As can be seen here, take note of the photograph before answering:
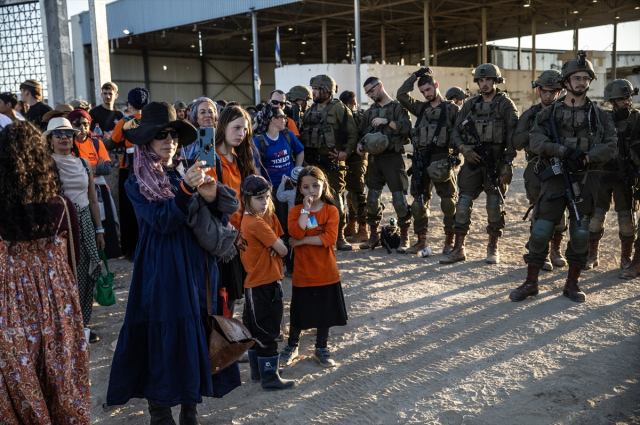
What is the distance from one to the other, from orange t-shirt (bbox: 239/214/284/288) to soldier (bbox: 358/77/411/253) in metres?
3.68

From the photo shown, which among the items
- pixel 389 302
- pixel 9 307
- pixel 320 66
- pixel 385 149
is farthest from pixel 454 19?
pixel 9 307

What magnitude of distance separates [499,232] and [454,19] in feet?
76.5

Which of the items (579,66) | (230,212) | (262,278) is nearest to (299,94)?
(579,66)

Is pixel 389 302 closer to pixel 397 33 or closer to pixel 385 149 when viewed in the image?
pixel 385 149

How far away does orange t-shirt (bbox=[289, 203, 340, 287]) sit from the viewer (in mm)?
3994

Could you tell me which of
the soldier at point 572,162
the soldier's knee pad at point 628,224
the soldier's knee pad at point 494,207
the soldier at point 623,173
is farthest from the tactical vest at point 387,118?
the soldier's knee pad at point 628,224

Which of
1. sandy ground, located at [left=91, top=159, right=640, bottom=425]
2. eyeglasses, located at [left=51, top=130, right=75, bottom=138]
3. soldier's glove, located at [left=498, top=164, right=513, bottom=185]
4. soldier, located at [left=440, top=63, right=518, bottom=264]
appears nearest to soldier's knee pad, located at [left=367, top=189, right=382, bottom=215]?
soldier, located at [left=440, top=63, right=518, bottom=264]

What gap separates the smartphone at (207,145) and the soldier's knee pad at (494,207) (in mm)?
4719

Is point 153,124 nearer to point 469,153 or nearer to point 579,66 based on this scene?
point 579,66

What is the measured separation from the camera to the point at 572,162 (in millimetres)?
5203

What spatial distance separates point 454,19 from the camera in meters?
27.2

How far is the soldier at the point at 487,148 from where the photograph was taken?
6.42m

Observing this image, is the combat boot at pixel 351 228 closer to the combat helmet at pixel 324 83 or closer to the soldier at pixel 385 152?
the soldier at pixel 385 152

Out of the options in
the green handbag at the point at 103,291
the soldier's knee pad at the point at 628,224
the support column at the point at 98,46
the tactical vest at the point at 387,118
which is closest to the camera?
the green handbag at the point at 103,291
